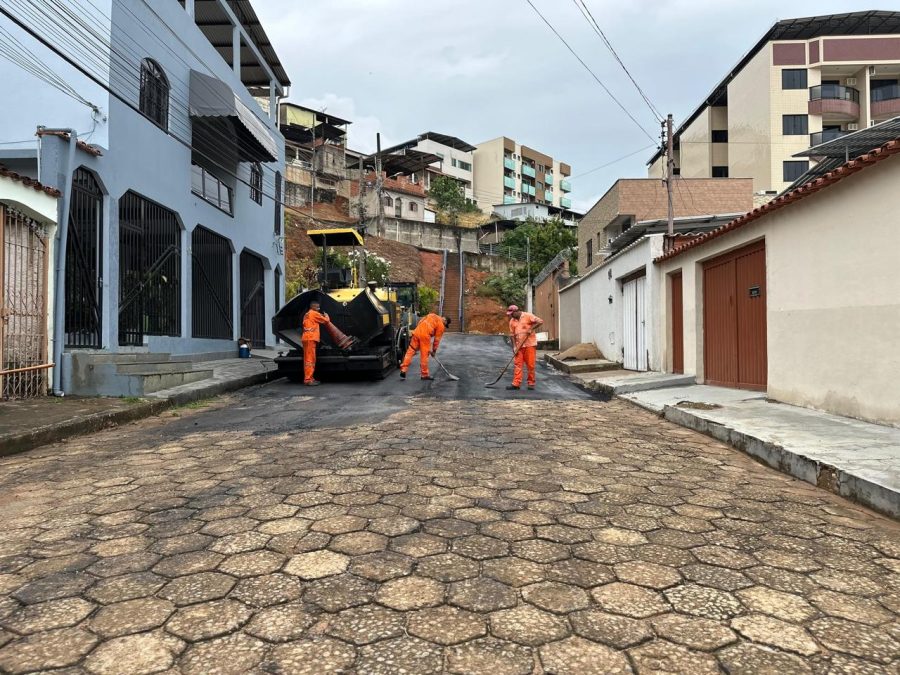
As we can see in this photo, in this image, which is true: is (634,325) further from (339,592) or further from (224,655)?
(224,655)

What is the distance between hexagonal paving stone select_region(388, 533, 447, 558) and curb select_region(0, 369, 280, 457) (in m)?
4.48

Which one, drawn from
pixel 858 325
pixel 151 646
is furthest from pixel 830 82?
pixel 151 646

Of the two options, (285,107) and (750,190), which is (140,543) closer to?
(750,190)

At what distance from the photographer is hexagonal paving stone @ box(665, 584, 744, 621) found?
2096 millimetres

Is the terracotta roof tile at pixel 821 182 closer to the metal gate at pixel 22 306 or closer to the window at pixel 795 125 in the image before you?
the metal gate at pixel 22 306

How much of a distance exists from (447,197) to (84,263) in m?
41.5

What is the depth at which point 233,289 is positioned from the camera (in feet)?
50.7

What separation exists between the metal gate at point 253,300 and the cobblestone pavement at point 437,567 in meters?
12.7

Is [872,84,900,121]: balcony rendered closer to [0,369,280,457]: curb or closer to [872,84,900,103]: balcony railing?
[872,84,900,103]: balcony railing

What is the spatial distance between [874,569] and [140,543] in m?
3.55

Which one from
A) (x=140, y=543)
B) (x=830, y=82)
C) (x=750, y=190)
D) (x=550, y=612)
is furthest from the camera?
(x=830, y=82)

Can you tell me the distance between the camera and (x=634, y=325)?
1276 cm

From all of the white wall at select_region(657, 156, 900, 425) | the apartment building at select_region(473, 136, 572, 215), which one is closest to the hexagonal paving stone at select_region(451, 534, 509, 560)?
the white wall at select_region(657, 156, 900, 425)

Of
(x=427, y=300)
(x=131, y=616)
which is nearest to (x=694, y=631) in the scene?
(x=131, y=616)
